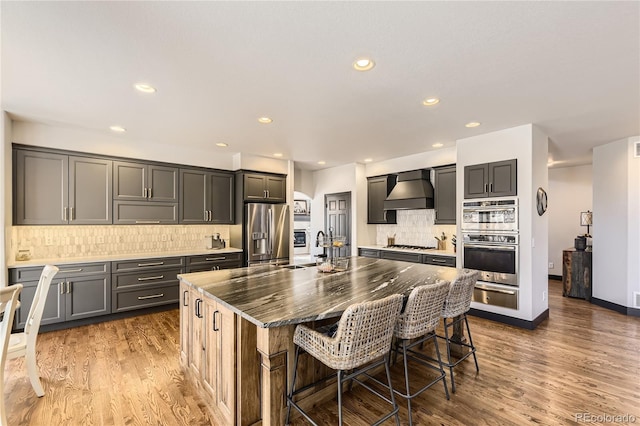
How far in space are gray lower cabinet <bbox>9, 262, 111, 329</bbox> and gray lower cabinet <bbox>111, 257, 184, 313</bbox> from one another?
0.37ft

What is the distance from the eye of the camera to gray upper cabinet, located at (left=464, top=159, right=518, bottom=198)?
3.91m

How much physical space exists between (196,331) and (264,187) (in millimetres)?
3580

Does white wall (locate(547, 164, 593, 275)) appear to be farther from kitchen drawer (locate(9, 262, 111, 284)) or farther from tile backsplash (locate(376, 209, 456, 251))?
kitchen drawer (locate(9, 262, 111, 284))

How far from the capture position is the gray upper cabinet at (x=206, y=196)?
5.01m

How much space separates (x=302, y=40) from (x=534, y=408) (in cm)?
312

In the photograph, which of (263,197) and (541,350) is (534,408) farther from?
(263,197)

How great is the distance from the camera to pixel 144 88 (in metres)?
2.73

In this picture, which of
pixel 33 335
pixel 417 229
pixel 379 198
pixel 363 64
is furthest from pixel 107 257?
pixel 417 229

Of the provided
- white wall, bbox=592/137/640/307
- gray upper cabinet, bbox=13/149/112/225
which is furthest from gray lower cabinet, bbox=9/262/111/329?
white wall, bbox=592/137/640/307

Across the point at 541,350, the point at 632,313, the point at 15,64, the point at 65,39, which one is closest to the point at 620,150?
the point at 632,313

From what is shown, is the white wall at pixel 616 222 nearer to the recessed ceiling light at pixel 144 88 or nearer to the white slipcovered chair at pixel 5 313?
the recessed ceiling light at pixel 144 88

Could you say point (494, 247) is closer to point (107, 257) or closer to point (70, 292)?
point (107, 257)

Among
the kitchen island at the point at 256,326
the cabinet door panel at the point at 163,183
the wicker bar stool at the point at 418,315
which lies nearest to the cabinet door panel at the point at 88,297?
the cabinet door panel at the point at 163,183

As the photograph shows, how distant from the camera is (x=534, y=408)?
2176mm
